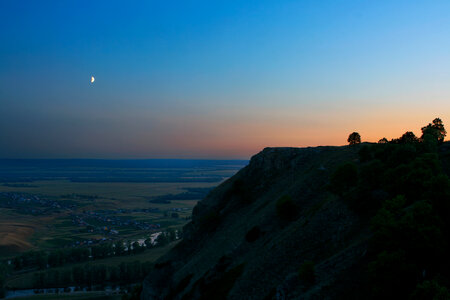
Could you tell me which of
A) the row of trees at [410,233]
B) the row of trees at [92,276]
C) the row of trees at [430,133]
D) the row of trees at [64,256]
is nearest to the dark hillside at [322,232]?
the row of trees at [410,233]

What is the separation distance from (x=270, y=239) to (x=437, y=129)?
57479 mm

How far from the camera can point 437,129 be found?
87688 mm

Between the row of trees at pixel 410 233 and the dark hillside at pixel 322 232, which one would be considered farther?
the dark hillside at pixel 322 232

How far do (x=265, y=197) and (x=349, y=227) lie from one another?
42.7 metres

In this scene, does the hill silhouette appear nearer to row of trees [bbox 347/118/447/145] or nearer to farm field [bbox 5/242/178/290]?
row of trees [bbox 347/118/447/145]

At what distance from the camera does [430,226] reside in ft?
115

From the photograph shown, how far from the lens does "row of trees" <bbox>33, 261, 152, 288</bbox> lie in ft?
486

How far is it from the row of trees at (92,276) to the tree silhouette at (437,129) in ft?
430

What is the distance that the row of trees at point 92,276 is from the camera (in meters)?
148

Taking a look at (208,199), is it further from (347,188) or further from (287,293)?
(287,293)

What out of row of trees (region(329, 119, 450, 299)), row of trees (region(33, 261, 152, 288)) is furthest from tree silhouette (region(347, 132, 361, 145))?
row of trees (region(33, 261, 152, 288))

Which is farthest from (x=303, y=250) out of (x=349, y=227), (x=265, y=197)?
(x=265, y=197)

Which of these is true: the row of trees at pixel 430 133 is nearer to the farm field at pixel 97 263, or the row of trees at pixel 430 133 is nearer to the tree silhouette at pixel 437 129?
the tree silhouette at pixel 437 129

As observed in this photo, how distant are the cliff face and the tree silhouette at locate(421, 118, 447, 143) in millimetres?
19289
